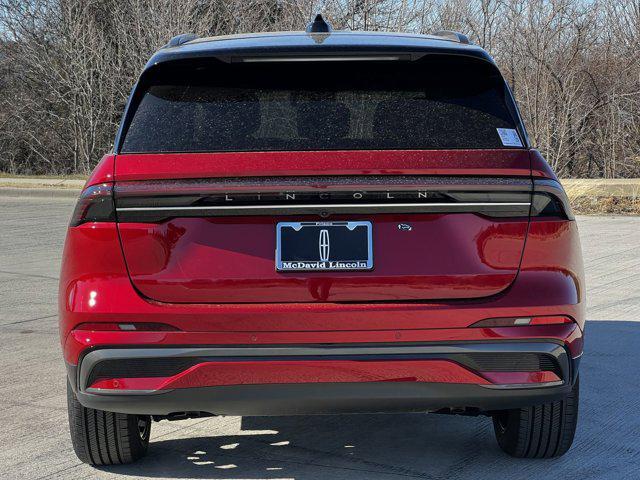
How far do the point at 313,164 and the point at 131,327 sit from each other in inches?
34.0

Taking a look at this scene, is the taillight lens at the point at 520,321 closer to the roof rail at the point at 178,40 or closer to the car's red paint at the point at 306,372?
the car's red paint at the point at 306,372

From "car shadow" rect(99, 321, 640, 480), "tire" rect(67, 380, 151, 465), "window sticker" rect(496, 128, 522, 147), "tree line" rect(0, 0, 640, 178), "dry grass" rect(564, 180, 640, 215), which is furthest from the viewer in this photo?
"tree line" rect(0, 0, 640, 178)

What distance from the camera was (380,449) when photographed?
465 cm

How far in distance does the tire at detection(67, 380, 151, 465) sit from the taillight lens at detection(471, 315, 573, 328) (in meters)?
1.55

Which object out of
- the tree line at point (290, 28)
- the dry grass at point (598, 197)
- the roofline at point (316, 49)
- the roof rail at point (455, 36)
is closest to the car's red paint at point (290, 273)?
the roofline at point (316, 49)

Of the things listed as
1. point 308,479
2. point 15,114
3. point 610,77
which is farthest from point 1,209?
point 308,479

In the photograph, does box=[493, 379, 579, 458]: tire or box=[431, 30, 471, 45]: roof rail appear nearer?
box=[493, 379, 579, 458]: tire

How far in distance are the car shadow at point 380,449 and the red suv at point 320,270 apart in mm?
659

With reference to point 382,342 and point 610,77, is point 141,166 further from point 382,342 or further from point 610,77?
point 610,77

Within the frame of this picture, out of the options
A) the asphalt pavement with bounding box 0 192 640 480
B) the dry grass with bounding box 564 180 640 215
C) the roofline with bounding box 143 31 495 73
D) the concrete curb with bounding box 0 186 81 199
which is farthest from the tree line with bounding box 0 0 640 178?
the roofline with bounding box 143 31 495 73

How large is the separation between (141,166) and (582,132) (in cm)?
2014

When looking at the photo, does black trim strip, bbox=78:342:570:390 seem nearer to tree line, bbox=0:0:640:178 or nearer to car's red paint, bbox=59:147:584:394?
car's red paint, bbox=59:147:584:394

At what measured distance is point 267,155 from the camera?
3.67 m

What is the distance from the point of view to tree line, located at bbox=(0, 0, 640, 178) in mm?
22672
